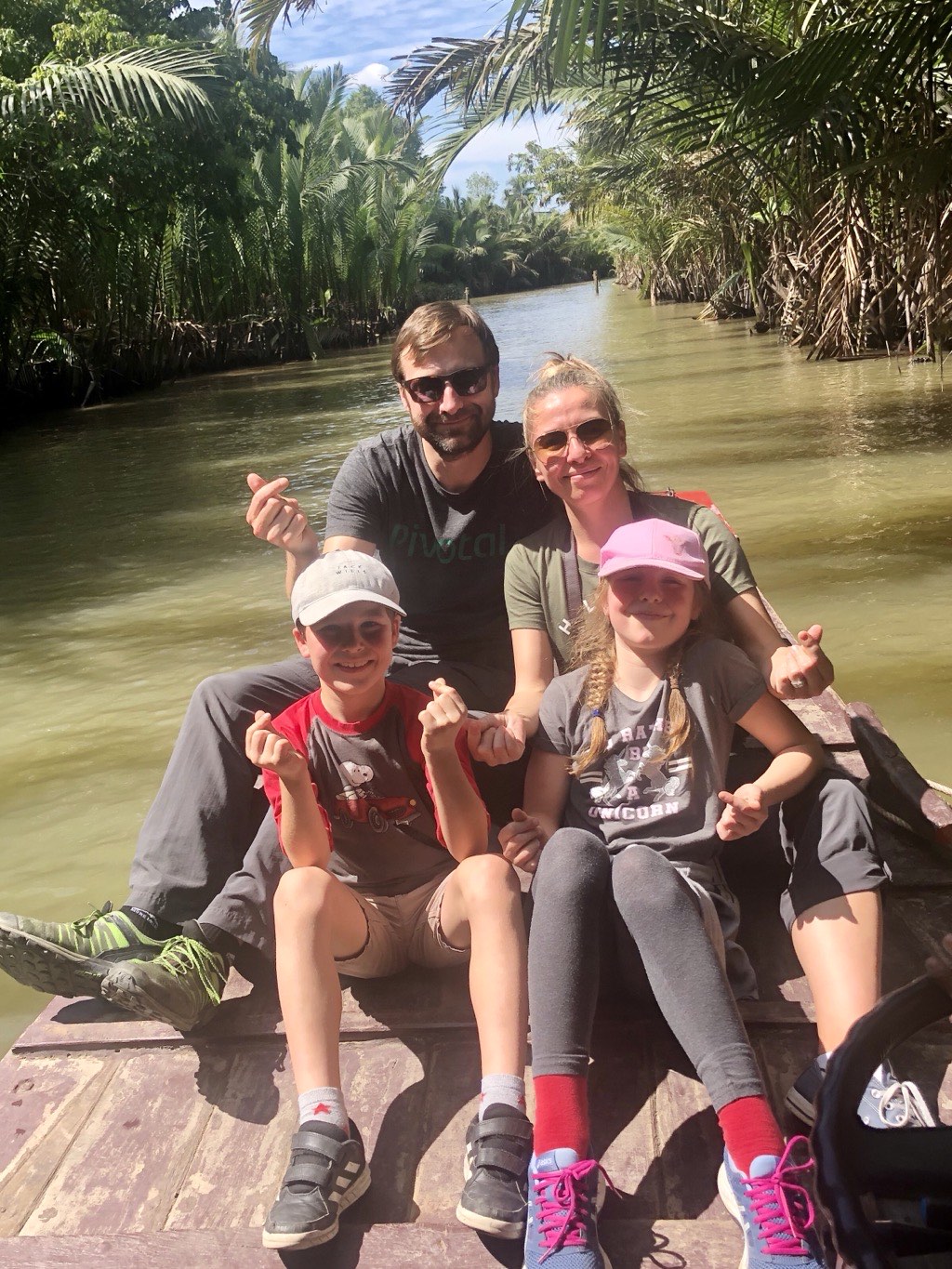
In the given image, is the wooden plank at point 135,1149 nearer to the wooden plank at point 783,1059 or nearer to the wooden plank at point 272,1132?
the wooden plank at point 272,1132

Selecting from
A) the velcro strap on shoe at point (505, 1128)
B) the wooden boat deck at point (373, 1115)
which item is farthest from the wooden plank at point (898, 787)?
the velcro strap on shoe at point (505, 1128)

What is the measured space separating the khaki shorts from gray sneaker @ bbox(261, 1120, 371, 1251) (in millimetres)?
455

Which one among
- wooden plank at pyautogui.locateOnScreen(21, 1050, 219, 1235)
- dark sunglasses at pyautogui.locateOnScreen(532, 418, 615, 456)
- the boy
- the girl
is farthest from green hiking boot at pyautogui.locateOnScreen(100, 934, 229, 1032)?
dark sunglasses at pyautogui.locateOnScreen(532, 418, 615, 456)

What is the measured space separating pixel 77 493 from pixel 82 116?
7498mm

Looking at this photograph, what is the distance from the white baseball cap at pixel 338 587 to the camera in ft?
8.32

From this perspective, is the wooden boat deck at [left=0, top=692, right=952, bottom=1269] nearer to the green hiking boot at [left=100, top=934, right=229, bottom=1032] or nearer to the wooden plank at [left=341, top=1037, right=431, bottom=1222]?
the wooden plank at [left=341, top=1037, right=431, bottom=1222]

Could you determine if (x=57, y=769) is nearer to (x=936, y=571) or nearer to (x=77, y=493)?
(x=936, y=571)

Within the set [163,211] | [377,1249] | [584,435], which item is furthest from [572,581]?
[163,211]

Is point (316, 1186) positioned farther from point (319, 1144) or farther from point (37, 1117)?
point (37, 1117)

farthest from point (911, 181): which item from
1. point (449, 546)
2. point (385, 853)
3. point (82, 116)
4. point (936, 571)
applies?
point (82, 116)

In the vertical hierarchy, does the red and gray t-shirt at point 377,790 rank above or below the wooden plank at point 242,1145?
above

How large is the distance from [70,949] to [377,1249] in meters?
1.00

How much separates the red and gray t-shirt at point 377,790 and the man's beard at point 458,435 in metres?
0.89

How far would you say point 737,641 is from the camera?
2.71 m
